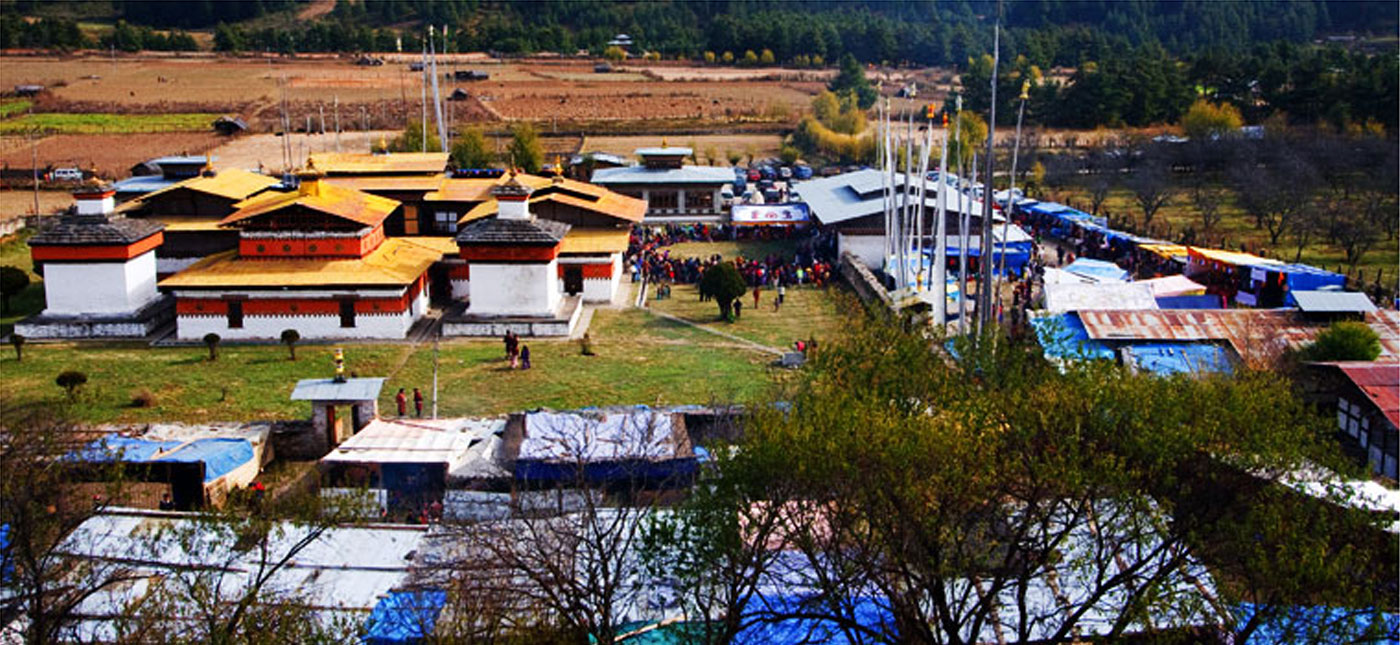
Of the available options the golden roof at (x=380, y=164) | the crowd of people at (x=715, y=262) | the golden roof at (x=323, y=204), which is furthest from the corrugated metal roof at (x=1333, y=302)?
the golden roof at (x=380, y=164)

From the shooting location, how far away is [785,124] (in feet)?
224

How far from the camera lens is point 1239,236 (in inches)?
1532

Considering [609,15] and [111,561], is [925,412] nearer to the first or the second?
[111,561]

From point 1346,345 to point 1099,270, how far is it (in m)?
10.2

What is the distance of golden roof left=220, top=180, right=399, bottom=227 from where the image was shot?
27.8 meters

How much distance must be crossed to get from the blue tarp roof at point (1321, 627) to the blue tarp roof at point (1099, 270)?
62.9 feet

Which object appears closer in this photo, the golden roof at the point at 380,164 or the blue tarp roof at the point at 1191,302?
the blue tarp roof at the point at 1191,302

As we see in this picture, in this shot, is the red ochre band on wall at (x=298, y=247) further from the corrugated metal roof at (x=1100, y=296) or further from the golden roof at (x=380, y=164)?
the corrugated metal roof at (x=1100, y=296)

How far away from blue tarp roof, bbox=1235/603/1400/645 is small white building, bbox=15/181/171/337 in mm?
22359

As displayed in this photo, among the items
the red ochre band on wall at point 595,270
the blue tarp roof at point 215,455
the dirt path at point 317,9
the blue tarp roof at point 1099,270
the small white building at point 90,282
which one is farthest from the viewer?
the dirt path at point 317,9

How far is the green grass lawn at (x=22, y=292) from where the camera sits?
2857 cm

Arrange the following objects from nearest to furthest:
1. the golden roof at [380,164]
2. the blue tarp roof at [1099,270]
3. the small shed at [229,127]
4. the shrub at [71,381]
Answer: the shrub at [71,381]
the blue tarp roof at [1099,270]
the golden roof at [380,164]
the small shed at [229,127]

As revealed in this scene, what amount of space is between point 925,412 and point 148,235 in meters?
20.3

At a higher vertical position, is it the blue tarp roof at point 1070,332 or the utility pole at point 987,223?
the utility pole at point 987,223
